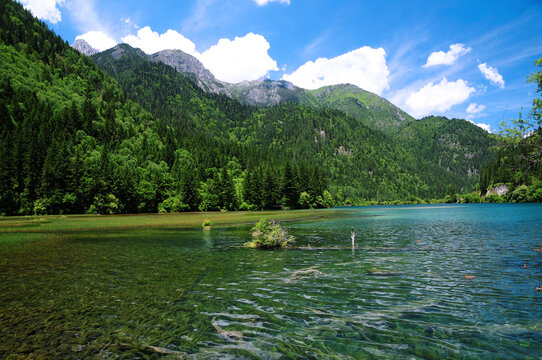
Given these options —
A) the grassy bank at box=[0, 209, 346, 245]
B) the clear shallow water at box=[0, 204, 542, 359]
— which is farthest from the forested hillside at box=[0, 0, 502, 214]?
the clear shallow water at box=[0, 204, 542, 359]

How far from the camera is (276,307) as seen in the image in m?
11.7

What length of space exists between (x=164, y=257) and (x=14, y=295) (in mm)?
10826

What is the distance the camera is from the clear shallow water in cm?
821

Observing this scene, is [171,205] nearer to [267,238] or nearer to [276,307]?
[267,238]

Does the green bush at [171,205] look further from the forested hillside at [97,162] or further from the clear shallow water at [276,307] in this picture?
the clear shallow water at [276,307]

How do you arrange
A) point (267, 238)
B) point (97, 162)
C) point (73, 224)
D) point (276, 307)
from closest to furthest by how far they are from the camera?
point (276, 307) < point (267, 238) < point (73, 224) < point (97, 162)

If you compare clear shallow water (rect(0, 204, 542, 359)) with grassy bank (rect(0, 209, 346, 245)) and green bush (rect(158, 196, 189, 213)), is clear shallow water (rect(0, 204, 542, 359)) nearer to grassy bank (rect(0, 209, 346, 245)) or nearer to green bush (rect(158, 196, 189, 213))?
grassy bank (rect(0, 209, 346, 245))

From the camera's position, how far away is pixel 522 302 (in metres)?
11.5

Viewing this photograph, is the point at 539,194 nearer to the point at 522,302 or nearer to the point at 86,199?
the point at 522,302

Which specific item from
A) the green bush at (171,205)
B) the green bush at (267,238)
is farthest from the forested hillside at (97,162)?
the green bush at (267,238)

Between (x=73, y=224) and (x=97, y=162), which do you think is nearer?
(x=73, y=224)

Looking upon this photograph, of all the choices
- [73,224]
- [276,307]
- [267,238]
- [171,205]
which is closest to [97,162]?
[171,205]

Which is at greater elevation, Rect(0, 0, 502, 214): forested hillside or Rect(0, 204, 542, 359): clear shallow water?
Rect(0, 0, 502, 214): forested hillside

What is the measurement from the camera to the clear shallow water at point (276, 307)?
8211 millimetres
